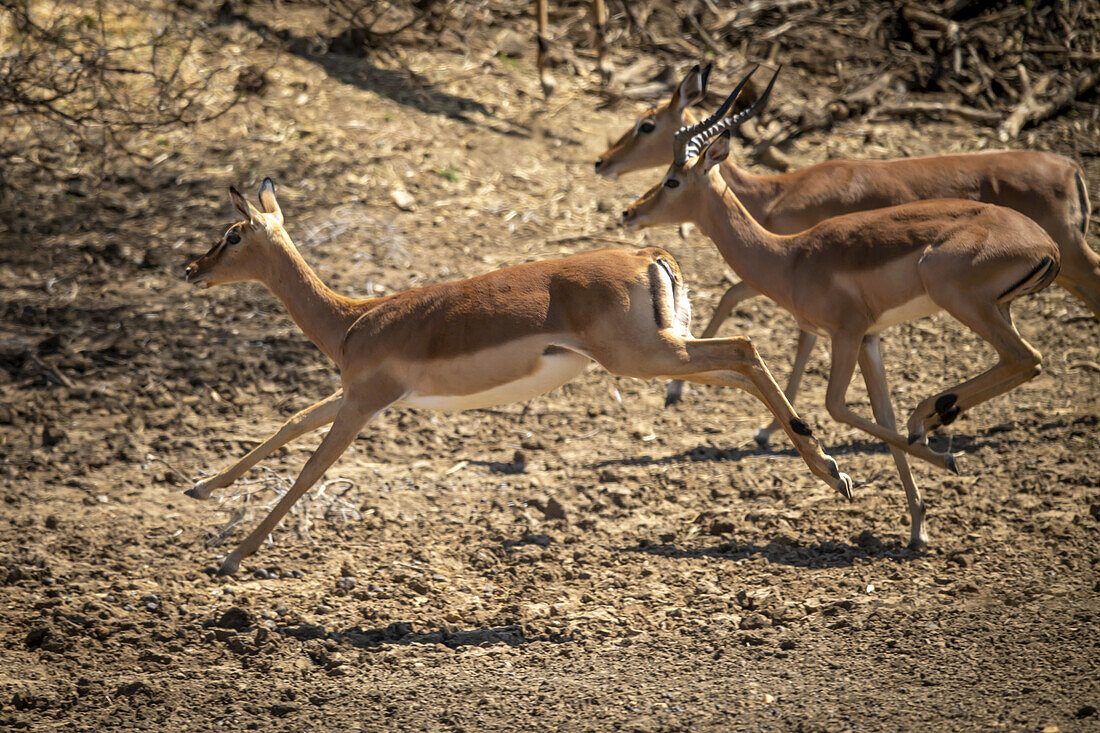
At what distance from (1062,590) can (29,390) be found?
6954 millimetres

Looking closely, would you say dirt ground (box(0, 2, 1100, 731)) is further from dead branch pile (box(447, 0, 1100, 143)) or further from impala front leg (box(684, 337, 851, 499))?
dead branch pile (box(447, 0, 1100, 143))

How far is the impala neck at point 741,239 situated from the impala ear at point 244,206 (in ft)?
8.80

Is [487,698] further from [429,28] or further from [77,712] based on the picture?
[429,28]

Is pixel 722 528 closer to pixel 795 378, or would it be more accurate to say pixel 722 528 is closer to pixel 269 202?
pixel 795 378

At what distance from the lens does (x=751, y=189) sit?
8.18m

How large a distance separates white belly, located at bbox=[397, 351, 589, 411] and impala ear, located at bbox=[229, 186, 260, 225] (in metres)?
1.37

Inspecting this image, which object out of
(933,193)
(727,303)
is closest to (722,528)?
(727,303)

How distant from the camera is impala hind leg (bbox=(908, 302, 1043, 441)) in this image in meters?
6.10

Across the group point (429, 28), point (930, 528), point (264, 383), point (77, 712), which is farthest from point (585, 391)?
point (429, 28)

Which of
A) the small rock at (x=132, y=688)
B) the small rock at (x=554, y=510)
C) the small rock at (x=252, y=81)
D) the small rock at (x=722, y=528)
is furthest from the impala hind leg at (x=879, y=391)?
the small rock at (x=252, y=81)

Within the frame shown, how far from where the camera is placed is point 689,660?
16.6ft

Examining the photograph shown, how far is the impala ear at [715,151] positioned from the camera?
22.5ft

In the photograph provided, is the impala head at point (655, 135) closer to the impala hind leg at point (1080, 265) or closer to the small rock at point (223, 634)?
the impala hind leg at point (1080, 265)

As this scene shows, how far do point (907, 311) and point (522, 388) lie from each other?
89.3 inches
